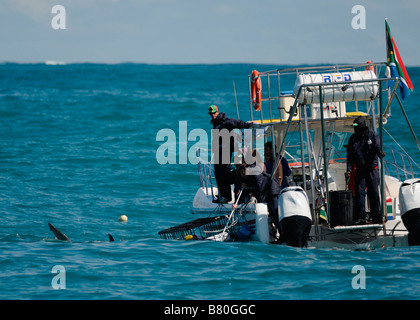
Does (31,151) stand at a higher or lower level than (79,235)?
higher

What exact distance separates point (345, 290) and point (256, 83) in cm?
465

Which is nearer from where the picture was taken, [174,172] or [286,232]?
[286,232]


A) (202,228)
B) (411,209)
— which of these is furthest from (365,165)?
(202,228)

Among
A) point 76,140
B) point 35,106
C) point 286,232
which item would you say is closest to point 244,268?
point 286,232

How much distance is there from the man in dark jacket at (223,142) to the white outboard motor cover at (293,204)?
1.87 meters

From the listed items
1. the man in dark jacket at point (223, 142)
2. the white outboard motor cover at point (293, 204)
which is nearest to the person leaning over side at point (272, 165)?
the man in dark jacket at point (223, 142)

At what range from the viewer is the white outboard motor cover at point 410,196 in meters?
10.9

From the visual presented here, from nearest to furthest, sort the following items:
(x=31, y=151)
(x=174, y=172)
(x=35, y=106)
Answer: (x=174, y=172) → (x=31, y=151) → (x=35, y=106)

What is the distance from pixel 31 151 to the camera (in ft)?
95.1

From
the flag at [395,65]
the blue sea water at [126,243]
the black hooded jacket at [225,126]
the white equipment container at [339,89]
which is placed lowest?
the blue sea water at [126,243]

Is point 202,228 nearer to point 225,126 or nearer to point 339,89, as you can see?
point 225,126

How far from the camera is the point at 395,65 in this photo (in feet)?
42.0

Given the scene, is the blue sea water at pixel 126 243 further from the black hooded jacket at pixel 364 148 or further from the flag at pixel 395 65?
the flag at pixel 395 65

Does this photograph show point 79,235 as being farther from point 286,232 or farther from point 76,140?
point 76,140
